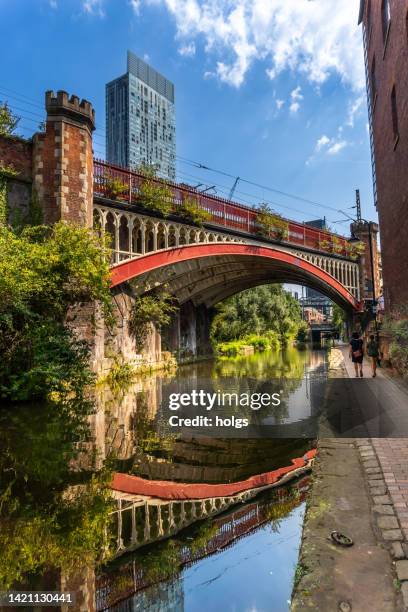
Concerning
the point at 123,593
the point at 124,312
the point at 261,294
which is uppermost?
the point at 261,294

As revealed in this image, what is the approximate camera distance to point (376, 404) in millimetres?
8586

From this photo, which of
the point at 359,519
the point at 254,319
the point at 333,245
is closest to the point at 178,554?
the point at 359,519

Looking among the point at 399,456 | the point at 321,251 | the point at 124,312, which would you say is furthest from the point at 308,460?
the point at 321,251

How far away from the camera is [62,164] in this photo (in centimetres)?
1333

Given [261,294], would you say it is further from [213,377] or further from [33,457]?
[33,457]

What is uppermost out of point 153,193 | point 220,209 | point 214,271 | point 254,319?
point 220,209

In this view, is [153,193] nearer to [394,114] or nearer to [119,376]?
[119,376]

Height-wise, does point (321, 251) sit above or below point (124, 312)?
above

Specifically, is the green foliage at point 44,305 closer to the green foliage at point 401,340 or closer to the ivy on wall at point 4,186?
the ivy on wall at point 4,186

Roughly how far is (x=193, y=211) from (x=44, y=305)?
9669mm

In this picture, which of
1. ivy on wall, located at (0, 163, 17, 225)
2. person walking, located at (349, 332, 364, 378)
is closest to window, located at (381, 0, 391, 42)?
person walking, located at (349, 332, 364, 378)

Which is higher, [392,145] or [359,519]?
[392,145]

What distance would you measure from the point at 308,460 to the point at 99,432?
3.99 m

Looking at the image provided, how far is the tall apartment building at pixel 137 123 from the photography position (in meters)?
114
